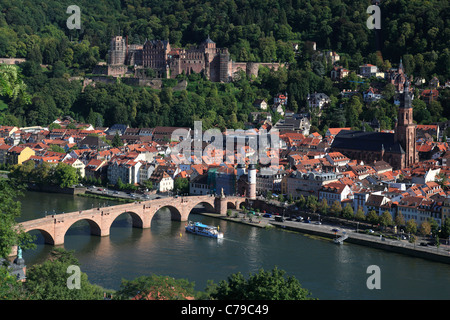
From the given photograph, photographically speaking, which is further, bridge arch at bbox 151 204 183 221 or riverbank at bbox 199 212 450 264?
bridge arch at bbox 151 204 183 221

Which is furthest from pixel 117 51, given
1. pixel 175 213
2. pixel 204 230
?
pixel 204 230

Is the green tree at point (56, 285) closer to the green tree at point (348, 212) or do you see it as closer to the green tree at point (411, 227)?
the green tree at point (411, 227)

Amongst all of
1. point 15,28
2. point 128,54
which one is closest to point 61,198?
point 128,54

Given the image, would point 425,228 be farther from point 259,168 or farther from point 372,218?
point 259,168

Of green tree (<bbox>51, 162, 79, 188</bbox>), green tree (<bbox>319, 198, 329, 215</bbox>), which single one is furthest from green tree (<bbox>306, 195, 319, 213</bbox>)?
green tree (<bbox>51, 162, 79, 188</bbox>)

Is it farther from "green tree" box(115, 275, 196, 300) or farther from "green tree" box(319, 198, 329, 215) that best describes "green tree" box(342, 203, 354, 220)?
"green tree" box(115, 275, 196, 300)

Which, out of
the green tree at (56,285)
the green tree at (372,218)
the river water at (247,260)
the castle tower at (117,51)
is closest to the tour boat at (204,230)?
the river water at (247,260)
